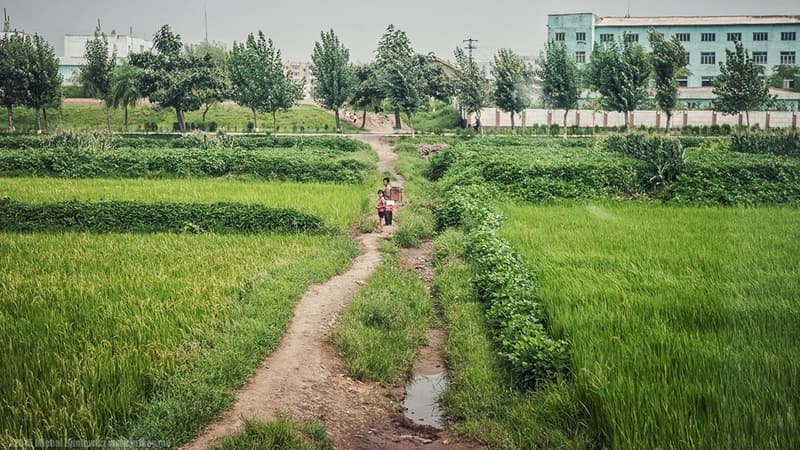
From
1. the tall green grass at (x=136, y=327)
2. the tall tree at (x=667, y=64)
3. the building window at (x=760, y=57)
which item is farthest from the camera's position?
the tall tree at (x=667, y=64)

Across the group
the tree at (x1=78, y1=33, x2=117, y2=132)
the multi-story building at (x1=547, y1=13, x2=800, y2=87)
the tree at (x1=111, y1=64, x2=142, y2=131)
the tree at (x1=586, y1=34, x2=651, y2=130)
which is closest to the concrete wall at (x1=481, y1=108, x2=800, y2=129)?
the multi-story building at (x1=547, y1=13, x2=800, y2=87)

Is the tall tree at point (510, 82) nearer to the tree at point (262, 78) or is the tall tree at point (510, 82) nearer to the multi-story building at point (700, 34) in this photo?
the multi-story building at point (700, 34)

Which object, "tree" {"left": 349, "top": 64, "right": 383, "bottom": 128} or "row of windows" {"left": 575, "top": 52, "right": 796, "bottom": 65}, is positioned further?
"tree" {"left": 349, "top": 64, "right": 383, "bottom": 128}

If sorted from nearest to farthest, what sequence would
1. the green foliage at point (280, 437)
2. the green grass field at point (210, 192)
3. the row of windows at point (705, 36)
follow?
the green foliage at point (280, 437) → the green grass field at point (210, 192) → the row of windows at point (705, 36)

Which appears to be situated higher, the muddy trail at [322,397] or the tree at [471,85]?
the tree at [471,85]

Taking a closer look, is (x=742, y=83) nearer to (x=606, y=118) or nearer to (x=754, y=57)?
(x=754, y=57)

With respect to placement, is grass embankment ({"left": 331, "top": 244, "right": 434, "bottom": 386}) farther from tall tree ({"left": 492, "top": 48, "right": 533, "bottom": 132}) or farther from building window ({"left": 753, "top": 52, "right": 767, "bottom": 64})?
tall tree ({"left": 492, "top": 48, "right": 533, "bottom": 132})

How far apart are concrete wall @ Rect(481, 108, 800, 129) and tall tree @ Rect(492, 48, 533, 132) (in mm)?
3894

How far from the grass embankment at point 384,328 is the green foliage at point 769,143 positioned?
1981cm

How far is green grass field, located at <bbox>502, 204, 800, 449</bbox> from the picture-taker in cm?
534

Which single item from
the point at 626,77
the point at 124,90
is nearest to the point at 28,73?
the point at 124,90

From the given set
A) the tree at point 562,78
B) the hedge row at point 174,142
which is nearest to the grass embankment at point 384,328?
the hedge row at point 174,142

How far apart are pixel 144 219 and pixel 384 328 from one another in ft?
26.6

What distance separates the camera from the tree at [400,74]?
4369 cm
